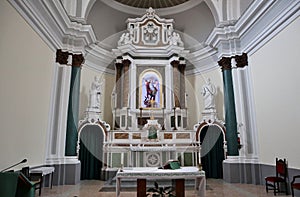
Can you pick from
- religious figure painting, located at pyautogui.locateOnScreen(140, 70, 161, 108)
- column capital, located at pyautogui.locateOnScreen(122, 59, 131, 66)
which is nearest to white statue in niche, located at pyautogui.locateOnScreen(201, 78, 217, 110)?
religious figure painting, located at pyautogui.locateOnScreen(140, 70, 161, 108)

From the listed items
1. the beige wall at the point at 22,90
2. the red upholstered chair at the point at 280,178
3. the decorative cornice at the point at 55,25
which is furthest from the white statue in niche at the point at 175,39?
the red upholstered chair at the point at 280,178

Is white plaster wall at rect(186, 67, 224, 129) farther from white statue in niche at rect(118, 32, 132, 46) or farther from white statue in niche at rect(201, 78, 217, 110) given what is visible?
white statue in niche at rect(118, 32, 132, 46)

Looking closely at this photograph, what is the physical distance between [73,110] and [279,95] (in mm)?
5930

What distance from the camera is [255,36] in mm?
7309

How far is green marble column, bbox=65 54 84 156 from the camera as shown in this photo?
744cm

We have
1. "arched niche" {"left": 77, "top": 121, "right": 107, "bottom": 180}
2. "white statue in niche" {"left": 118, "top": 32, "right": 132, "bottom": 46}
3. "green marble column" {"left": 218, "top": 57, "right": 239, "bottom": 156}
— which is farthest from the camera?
"white statue in niche" {"left": 118, "top": 32, "right": 132, "bottom": 46}

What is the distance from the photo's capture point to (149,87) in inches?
408

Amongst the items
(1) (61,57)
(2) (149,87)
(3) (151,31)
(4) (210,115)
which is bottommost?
(4) (210,115)

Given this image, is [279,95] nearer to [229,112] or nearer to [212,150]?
[229,112]

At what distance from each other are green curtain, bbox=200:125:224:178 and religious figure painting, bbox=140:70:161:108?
2313 millimetres

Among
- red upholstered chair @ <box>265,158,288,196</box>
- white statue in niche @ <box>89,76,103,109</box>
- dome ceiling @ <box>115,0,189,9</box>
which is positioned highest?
dome ceiling @ <box>115,0,189,9</box>

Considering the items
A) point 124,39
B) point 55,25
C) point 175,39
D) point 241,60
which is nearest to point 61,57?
point 55,25

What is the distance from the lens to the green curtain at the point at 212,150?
9.02 metres

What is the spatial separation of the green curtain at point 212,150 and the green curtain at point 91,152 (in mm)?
3871
